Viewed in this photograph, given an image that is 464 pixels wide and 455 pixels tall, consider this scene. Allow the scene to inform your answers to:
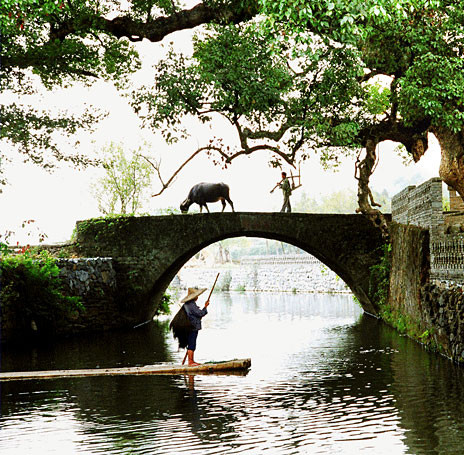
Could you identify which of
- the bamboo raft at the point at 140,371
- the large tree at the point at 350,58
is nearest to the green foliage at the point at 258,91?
the large tree at the point at 350,58

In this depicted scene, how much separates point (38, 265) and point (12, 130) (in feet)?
12.7

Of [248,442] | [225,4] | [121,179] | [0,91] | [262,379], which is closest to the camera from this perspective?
[248,442]

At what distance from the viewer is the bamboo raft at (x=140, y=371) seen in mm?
10906

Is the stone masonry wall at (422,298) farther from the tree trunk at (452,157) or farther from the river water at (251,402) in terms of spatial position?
Answer: the tree trunk at (452,157)

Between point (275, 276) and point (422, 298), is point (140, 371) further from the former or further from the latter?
point (275, 276)

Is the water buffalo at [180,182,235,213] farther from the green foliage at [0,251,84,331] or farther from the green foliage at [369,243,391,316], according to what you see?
the green foliage at [0,251,84,331]

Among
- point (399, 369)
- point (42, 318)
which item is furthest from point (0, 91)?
point (399, 369)

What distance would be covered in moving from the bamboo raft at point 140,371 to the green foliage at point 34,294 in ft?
17.6

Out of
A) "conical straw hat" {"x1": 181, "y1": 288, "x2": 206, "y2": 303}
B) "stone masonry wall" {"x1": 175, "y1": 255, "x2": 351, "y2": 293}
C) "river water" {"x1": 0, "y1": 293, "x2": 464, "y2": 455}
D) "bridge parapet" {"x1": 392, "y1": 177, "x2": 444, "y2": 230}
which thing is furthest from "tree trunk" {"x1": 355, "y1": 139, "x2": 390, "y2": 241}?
"stone masonry wall" {"x1": 175, "y1": 255, "x2": 351, "y2": 293}

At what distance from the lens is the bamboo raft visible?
10906 millimetres

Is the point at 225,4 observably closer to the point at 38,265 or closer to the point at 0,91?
the point at 0,91

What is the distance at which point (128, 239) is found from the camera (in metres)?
19.9

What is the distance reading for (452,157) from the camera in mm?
19156

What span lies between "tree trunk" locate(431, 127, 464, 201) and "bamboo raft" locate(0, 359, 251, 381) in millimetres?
10280
